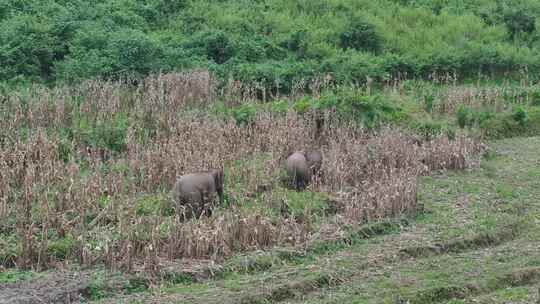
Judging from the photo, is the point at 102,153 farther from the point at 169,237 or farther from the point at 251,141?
the point at 169,237

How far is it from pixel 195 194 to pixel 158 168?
62.1 inches

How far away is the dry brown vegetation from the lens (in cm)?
1105

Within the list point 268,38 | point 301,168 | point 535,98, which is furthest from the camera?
point 268,38

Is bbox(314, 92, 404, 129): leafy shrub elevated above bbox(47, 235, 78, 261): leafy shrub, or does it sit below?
above

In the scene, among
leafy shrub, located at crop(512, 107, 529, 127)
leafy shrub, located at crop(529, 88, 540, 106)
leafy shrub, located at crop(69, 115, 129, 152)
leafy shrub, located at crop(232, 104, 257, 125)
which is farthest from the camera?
leafy shrub, located at crop(529, 88, 540, 106)

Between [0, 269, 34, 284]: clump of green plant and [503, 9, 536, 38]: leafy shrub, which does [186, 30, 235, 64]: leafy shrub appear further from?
[0, 269, 34, 284]: clump of green plant

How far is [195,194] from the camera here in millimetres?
12461

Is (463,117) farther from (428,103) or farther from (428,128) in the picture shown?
(428,128)

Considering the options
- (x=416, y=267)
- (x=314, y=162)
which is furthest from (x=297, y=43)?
(x=416, y=267)

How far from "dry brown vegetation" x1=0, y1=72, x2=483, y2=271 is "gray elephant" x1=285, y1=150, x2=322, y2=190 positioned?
0.24 meters

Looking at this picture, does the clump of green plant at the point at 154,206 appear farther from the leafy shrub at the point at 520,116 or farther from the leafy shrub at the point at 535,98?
the leafy shrub at the point at 535,98

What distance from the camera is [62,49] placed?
67.4 feet

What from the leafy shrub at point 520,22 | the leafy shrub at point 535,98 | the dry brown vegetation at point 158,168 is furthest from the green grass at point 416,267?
the leafy shrub at point 520,22

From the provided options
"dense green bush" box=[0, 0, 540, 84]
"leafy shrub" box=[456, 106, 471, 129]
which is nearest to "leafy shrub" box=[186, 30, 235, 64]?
"dense green bush" box=[0, 0, 540, 84]
